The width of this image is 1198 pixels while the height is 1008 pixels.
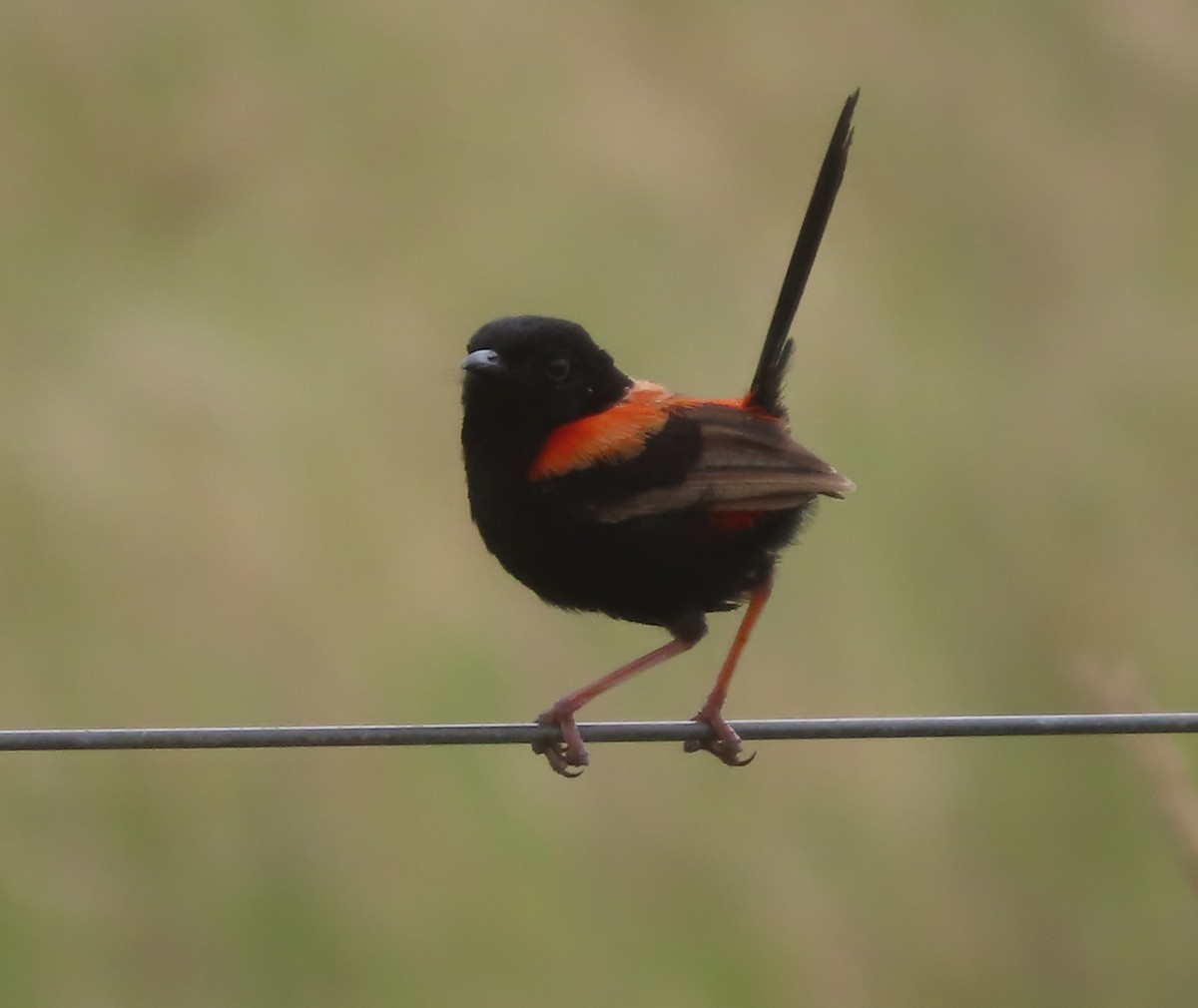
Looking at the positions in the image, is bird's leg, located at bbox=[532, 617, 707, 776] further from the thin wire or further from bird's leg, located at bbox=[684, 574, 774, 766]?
the thin wire

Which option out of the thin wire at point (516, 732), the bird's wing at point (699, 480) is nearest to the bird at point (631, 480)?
the bird's wing at point (699, 480)

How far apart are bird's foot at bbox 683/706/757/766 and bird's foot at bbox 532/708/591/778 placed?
0.24 metres

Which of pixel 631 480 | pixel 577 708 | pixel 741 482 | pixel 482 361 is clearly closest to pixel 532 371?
pixel 482 361

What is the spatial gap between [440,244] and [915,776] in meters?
2.17

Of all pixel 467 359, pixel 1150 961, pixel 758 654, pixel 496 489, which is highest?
pixel 467 359

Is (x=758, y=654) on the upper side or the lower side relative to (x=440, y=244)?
lower

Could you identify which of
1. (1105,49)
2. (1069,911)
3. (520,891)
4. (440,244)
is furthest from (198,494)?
(1105,49)

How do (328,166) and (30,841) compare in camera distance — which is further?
(328,166)

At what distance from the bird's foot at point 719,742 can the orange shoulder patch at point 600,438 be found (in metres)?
0.61

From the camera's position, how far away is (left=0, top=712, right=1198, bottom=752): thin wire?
2.19m

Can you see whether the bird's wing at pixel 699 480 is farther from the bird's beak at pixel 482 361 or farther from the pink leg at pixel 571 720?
the pink leg at pixel 571 720

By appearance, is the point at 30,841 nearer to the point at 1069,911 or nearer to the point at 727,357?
the point at 727,357

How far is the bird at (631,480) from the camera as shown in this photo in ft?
9.86

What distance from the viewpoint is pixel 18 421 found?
4.52 meters
